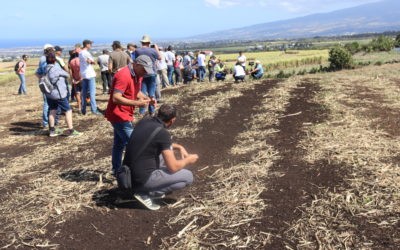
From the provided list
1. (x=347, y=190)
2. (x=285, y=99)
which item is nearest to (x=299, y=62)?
(x=285, y=99)

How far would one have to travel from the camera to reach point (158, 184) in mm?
5570

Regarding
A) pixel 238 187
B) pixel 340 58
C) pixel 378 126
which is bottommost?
pixel 238 187

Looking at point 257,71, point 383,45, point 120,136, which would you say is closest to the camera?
point 120,136

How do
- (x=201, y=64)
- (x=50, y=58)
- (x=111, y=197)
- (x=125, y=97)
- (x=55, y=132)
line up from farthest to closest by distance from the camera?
(x=201, y=64) < (x=55, y=132) < (x=50, y=58) < (x=125, y=97) < (x=111, y=197)

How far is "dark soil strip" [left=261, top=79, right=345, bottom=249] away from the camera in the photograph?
5.11 meters

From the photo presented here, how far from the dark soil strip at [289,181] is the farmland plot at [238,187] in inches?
0.6

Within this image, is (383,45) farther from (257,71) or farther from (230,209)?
(230,209)

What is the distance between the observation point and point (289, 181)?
20.4ft

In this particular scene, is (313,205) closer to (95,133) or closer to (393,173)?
(393,173)

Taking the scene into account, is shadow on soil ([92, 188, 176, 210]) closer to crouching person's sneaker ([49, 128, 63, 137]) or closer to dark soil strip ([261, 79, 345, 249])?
dark soil strip ([261, 79, 345, 249])

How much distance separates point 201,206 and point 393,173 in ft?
9.54

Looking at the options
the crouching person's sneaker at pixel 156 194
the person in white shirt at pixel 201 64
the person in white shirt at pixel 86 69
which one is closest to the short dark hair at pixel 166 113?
the crouching person's sneaker at pixel 156 194

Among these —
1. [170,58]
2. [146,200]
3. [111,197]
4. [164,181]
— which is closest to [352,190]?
[164,181]

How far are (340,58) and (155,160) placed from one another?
20.9m
